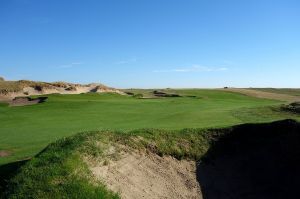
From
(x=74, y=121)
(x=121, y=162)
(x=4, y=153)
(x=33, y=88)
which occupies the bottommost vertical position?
(x=4, y=153)

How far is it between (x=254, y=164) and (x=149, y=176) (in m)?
4.54

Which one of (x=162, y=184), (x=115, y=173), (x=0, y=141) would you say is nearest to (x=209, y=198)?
(x=162, y=184)

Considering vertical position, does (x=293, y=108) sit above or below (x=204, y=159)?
above

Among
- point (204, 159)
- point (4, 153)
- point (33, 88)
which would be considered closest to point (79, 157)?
point (204, 159)

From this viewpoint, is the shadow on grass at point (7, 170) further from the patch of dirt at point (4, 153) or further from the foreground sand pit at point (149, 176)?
the foreground sand pit at point (149, 176)

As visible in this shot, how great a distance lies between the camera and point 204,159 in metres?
14.5

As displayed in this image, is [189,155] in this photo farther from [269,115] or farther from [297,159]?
[269,115]

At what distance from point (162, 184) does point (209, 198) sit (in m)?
1.63

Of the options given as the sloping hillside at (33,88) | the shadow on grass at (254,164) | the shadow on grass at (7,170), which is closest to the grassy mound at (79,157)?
the shadow on grass at (254,164)

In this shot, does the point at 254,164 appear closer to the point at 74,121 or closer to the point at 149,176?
the point at 149,176

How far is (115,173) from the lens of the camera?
11.2 metres

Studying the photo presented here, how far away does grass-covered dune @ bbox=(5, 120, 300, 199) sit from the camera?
950cm

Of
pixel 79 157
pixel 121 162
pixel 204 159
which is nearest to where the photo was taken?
pixel 79 157

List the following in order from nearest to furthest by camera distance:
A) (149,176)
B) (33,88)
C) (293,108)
A: (149,176)
(293,108)
(33,88)
